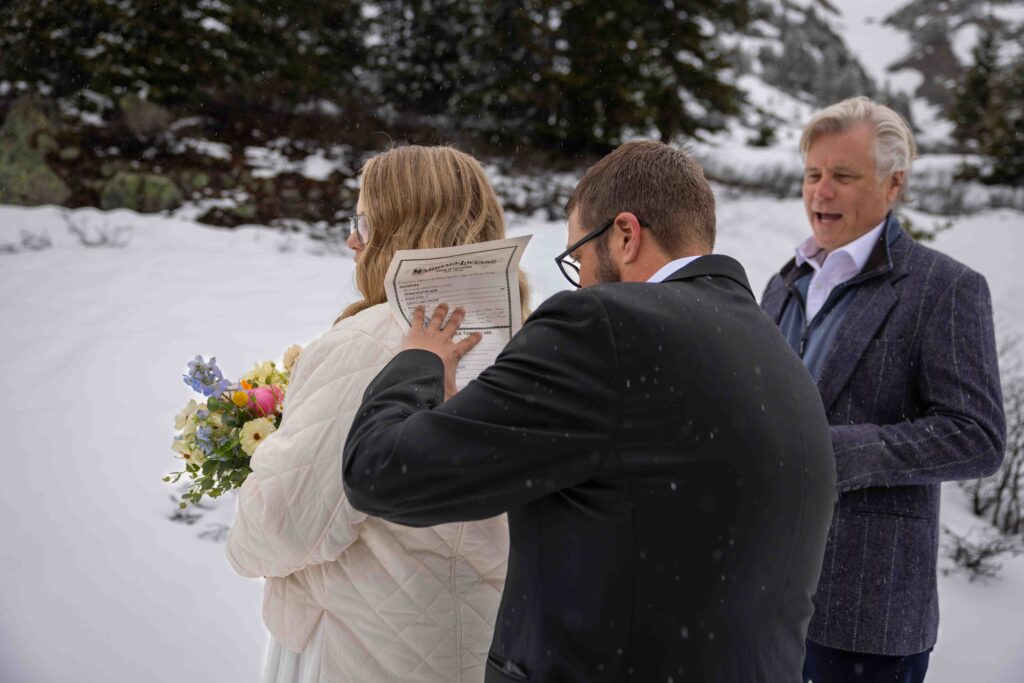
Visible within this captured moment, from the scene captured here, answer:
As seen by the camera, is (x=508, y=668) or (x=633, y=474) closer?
(x=633, y=474)

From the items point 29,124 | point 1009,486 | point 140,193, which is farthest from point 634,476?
point 29,124

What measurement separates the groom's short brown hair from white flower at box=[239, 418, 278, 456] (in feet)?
3.17

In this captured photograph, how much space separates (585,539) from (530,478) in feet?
0.44

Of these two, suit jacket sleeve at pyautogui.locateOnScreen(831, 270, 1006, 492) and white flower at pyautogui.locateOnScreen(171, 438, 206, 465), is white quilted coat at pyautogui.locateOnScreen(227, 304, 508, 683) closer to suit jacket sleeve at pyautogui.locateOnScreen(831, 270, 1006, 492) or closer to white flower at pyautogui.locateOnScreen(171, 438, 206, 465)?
white flower at pyautogui.locateOnScreen(171, 438, 206, 465)

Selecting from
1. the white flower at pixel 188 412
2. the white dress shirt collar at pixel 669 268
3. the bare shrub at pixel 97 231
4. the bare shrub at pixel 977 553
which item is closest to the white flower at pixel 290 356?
the white flower at pixel 188 412

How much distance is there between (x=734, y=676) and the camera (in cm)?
115

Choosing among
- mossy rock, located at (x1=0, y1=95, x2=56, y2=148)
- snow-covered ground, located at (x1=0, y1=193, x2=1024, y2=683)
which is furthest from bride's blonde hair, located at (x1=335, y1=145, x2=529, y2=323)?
mossy rock, located at (x1=0, y1=95, x2=56, y2=148)

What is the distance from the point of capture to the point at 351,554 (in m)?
1.67

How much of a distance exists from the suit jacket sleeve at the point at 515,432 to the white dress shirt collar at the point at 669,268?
235 mm

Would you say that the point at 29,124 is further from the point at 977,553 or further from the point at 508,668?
the point at 977,553

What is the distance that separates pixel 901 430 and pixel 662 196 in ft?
3.41

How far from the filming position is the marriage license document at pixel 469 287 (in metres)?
1.42

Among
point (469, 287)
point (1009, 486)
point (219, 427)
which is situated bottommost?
point (1009, 486)

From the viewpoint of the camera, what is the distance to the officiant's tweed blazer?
1887mm
